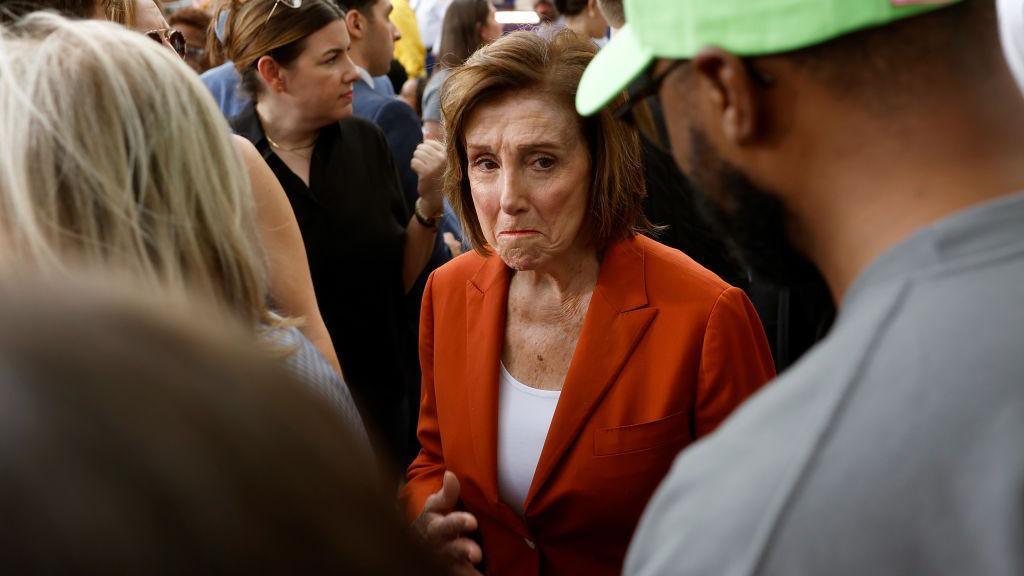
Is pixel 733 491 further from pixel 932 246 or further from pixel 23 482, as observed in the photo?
pixel 23 482

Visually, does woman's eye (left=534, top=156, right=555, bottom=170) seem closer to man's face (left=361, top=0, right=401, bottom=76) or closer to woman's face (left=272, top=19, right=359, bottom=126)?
woman's face (left=272, top=19, right=359, bottom=126)

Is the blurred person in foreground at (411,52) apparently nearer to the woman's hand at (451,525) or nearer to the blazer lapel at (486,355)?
the blazer lapel at (486,355)

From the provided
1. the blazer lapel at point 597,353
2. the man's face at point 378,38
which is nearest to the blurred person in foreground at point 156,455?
the blazer lapel at point 597,353

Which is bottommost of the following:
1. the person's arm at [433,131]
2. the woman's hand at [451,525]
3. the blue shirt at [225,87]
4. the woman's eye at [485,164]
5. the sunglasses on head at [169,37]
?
the woman's hand at [451,525]

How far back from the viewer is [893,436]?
0.98 meters

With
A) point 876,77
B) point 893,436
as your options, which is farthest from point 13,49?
point 893,436

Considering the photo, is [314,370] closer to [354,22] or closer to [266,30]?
[266,30]

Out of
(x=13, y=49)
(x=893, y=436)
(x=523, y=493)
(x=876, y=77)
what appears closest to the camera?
(x=893, y=436)

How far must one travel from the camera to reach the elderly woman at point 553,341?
2.21 metres

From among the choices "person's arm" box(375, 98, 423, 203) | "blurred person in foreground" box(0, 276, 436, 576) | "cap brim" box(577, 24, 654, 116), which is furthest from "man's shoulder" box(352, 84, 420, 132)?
"blurred person in foreground" box(0, 276, 436, 576)

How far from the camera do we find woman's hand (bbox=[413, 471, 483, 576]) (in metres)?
2.25

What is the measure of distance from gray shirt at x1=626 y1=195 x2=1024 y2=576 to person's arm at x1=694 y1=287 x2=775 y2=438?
1.11 meters

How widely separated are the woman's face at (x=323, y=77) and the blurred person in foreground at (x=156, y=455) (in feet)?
9.98

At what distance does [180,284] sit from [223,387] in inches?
36.9
